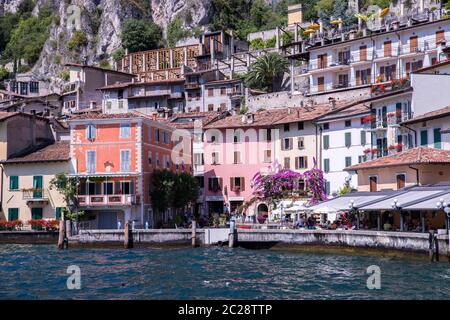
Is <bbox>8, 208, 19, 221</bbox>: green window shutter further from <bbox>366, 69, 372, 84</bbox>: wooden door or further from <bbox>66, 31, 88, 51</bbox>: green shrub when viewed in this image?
<bbox>66, 31, 88, 51</bbox>: green shrub

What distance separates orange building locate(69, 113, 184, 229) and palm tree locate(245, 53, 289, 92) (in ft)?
99.4

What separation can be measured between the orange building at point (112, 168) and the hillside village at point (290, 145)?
0.26 feet

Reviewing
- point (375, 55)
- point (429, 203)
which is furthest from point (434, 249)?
point (375, 55)

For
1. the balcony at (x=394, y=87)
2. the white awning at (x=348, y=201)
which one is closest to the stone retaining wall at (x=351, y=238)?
the white awning at (x=348, y=201)

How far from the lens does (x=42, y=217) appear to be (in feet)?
187

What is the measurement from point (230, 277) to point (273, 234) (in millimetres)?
15032

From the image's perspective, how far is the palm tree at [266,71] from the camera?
84.9 metres

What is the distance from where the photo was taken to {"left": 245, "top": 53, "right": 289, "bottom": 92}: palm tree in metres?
84.9

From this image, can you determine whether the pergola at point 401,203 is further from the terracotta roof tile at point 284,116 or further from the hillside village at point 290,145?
the terracotta roof tile at point 284,116

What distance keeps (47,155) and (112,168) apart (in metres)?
5.79

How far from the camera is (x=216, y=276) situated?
99.8 ft

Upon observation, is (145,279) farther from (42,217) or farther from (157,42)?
(157,42)

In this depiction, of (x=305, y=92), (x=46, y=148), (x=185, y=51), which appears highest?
(x=185, y=51)
